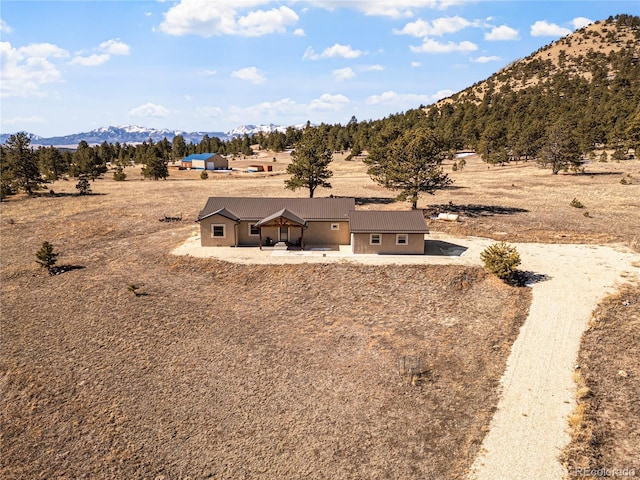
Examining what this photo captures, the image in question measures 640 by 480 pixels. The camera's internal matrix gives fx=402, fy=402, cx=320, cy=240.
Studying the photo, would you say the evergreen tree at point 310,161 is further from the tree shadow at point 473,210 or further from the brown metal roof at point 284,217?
the brown metal roof at point 284,217

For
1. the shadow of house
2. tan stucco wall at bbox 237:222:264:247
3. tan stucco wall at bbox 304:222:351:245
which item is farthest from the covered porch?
the shadow of house

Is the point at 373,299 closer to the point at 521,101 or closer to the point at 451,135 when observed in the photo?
the point at 451,135

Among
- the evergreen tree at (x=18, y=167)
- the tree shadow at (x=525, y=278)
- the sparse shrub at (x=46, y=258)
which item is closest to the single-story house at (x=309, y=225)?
the tree shadow at (x=525, y=278)

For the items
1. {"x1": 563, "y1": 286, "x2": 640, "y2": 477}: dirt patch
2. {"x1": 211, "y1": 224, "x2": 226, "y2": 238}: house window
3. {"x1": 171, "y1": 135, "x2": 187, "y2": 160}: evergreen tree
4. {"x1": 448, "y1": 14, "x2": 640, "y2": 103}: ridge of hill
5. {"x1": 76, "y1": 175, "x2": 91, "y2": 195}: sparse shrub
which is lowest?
{"x1": 563, "y1": 286, "x2": 640, "y2": 477}: dirt patch

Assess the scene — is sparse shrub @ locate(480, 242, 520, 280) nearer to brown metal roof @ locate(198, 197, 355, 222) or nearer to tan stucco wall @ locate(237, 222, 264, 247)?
brown metal roof @ locate(198, 197, 355, 222)

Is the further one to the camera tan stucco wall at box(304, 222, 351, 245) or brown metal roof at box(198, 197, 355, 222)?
tan stucco wall at box(304, 222, 351, 245)

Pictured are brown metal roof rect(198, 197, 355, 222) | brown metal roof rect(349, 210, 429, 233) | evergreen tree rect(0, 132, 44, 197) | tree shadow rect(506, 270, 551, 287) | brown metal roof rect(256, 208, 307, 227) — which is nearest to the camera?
tree shadow rect(506, 270, 551, 287)

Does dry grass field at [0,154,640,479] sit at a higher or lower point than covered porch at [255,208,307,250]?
lower

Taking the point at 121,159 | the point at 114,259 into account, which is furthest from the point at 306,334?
the point at 121,159
